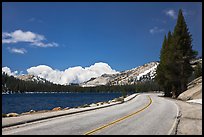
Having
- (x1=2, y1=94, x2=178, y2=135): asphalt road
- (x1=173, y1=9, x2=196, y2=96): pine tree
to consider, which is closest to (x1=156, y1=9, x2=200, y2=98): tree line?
(x1=173, y1=9, x2=196, y2=96): pine tree

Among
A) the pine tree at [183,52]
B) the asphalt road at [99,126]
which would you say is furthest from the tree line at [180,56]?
the asphalt road at [99,126]

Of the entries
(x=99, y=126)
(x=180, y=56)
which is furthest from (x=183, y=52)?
(x=99, y=126)

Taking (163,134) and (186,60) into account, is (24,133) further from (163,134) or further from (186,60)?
(186,60)

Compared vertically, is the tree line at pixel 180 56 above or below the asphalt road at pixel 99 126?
above

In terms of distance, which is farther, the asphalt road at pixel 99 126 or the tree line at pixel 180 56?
the tree line at pixel 180 56

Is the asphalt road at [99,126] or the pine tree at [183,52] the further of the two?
the pine tree at [183,52]

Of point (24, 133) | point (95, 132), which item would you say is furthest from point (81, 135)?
point (24, 133)

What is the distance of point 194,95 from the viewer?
4528 centimetres

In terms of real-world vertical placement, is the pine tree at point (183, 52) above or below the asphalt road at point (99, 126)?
above

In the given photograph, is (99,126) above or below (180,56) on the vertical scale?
below

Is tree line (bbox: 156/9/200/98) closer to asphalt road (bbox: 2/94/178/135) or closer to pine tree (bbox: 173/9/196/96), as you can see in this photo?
pine tree (bbox: 173/9/196/96)

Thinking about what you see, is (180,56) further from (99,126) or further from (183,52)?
(99,126)

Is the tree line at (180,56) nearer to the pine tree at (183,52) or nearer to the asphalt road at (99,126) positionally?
the pine tree at (183,52)

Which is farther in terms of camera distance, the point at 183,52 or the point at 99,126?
the point at 183,52
